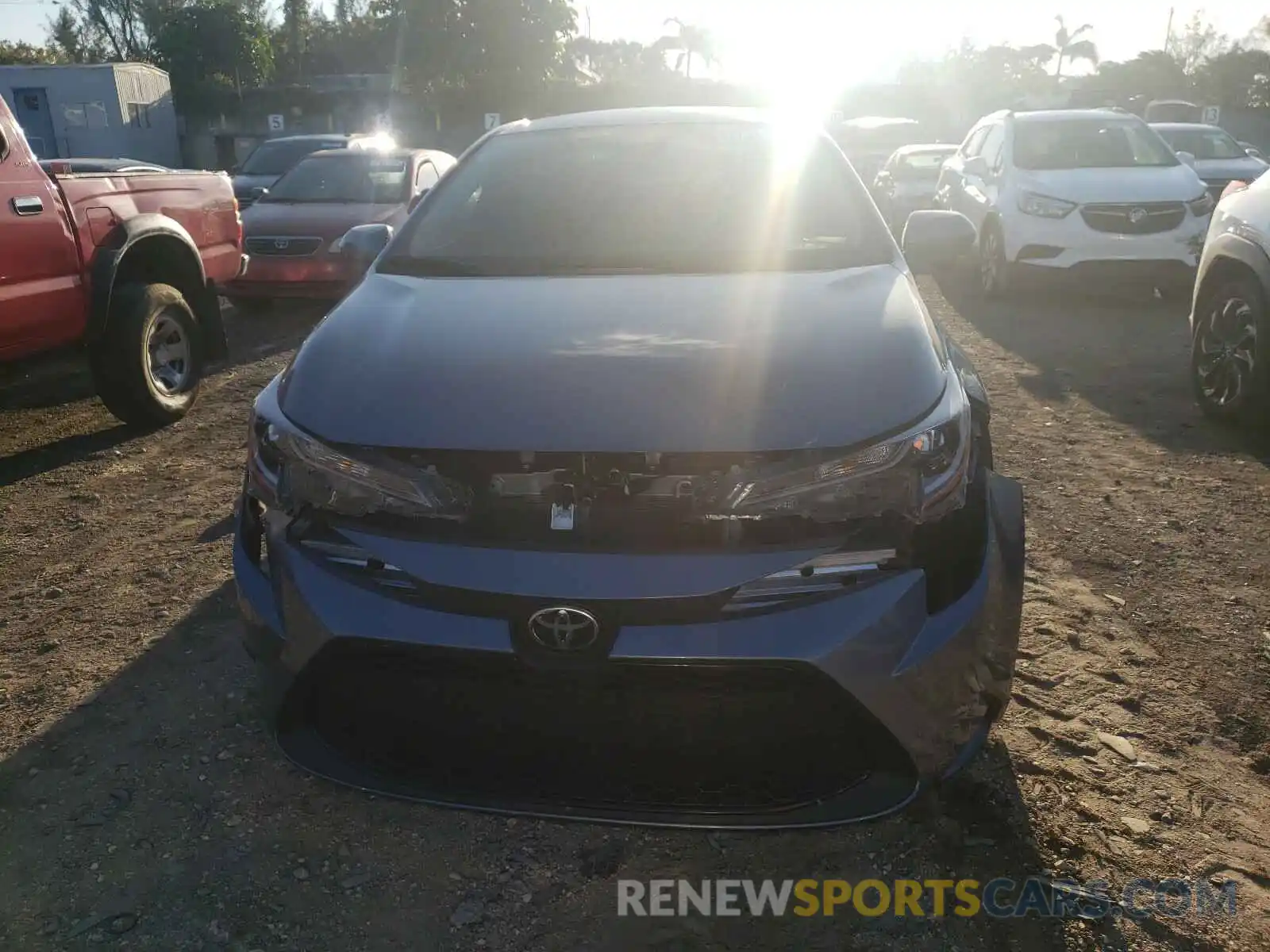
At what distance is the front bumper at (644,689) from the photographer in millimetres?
1935

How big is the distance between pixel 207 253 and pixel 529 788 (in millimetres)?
5517

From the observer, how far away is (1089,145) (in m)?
9.95

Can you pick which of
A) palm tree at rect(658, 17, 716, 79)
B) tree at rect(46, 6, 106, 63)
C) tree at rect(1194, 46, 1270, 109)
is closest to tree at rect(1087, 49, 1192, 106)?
tree at rect(1194, 46, 1270, 109)

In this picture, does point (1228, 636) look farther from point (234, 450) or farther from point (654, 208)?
point (234, 450)

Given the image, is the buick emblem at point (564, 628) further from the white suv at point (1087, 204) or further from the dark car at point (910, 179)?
the dark car at point (910, 179)

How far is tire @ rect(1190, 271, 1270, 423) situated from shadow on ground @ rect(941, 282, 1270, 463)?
159mm

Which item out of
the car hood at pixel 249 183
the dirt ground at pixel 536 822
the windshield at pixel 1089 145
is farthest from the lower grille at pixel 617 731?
the car hood at pixel 249 183

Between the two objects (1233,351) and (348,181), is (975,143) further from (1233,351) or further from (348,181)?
(348,181)

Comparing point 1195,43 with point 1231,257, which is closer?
point 1231,257

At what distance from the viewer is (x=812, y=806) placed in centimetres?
198

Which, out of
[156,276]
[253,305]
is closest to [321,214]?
[253,305]

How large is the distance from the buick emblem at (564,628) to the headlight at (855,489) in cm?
33

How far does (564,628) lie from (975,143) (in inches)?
431

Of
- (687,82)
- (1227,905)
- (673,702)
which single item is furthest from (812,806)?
(687,82)
